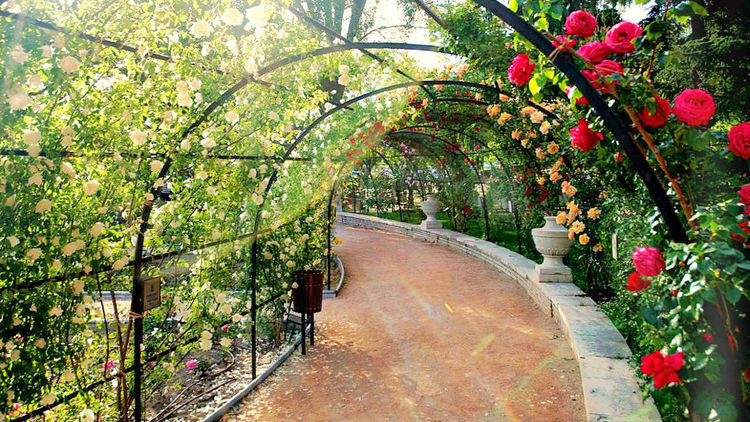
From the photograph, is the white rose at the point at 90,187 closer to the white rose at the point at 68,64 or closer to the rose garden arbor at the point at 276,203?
the rose garden arbor at the point at 276,203

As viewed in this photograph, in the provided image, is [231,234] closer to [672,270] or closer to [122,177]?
[122,177]

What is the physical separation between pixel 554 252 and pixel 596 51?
4318 mm

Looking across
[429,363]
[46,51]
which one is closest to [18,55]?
[46,51]

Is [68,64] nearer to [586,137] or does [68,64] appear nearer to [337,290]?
[586,137]

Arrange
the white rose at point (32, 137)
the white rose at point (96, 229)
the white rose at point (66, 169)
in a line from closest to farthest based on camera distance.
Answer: the white rose at point (32, 137) < the white rose at point (66, 169) < the white rose at point (96, 229)

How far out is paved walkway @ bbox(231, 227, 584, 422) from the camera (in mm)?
3307

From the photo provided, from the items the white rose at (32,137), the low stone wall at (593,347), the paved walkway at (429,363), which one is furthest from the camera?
the paved walkway at (429,363)

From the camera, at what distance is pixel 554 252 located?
570cm

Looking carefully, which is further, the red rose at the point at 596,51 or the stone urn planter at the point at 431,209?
the stone urn planter at the point at 431,209

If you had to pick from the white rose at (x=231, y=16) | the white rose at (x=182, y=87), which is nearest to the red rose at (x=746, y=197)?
the white rose at (x=231, y=16)

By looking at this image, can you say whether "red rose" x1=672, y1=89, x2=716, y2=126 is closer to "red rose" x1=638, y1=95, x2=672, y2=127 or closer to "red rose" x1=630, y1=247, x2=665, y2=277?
"red rose" x1=638, y1=95, x2=672, y2=127

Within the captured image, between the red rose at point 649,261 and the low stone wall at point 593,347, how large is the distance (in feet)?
4.10

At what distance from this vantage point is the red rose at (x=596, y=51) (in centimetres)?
177

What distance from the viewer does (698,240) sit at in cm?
157
